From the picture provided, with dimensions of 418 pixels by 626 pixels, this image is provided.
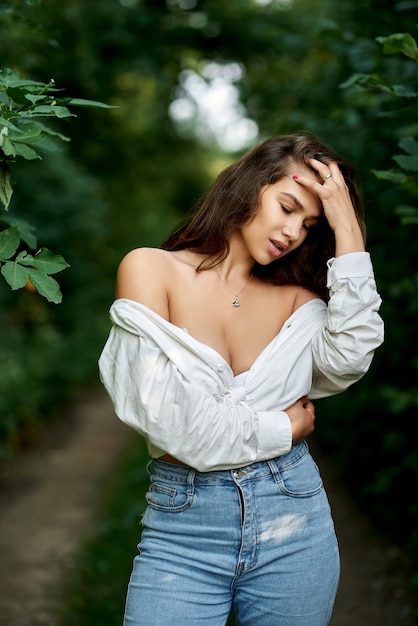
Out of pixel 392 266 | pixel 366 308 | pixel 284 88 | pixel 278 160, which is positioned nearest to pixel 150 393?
pixel 366 308

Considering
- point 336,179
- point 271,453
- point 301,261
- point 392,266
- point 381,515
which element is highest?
point 336,179

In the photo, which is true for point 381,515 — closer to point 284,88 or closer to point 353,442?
point 353,442

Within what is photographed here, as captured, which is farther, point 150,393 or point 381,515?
point 381,515

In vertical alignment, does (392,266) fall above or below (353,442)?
above

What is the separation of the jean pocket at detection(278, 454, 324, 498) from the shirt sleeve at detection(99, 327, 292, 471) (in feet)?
0.38

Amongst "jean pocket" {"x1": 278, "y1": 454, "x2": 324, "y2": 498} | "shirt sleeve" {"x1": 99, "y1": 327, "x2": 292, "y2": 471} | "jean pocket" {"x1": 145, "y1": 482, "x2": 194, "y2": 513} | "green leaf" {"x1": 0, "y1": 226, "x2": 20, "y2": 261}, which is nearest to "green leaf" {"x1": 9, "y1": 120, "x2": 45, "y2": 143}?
"green leaf" {"x1": 0, "y1": 226, "x2": 20, "y2": 261}

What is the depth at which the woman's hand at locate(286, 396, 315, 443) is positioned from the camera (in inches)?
83.3

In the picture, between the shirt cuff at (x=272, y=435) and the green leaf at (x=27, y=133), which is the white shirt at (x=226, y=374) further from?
the green leaf at (x=27, y=133)

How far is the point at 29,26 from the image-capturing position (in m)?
2.94

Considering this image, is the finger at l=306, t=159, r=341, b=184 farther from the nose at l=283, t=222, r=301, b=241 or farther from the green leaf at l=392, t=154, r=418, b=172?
the green leaf at l=392, t=154, r=418, b=172

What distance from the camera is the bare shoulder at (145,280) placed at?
204 cm

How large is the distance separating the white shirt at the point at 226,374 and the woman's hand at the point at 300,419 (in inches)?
1.0

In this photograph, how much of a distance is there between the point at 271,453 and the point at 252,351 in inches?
12.2

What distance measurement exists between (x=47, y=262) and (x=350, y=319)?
83 centimetres
